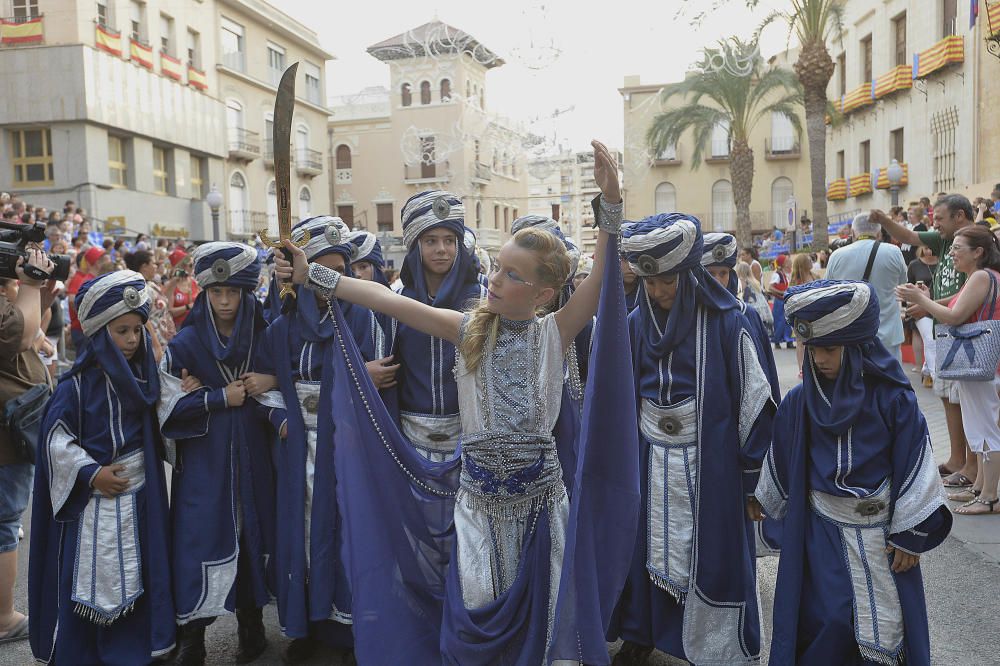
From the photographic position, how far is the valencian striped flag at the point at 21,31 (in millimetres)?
26359

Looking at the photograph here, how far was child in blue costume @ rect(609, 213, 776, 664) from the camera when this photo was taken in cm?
380

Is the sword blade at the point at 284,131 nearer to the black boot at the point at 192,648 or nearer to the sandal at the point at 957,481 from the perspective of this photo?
the black boot at the point at 192,648

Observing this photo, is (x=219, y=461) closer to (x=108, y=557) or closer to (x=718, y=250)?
(x=108, y=557)

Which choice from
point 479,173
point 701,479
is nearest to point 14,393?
point 701,479

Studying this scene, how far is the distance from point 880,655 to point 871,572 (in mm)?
289

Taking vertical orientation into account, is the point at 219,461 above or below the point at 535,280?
below

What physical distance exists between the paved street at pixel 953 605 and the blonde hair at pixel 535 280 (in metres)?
1.93

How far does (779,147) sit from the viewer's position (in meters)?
44.8

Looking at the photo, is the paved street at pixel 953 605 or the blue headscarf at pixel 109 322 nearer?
the blue headscarf at pixel 109 322

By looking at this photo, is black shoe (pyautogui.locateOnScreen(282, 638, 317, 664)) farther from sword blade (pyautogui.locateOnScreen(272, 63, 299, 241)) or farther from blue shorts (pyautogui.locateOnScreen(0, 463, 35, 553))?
sword blade (pyautogui.locateOnScreen(272, 63, 299, 241))

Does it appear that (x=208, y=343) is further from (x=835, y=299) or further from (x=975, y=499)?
(x=975, y=499)

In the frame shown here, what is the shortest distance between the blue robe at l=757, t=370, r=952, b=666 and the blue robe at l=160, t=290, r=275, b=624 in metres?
2.45

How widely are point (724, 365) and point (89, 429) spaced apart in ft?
9.39

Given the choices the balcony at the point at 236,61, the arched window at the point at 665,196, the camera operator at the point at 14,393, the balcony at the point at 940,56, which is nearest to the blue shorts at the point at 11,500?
the camera operator at the point at 14,393
